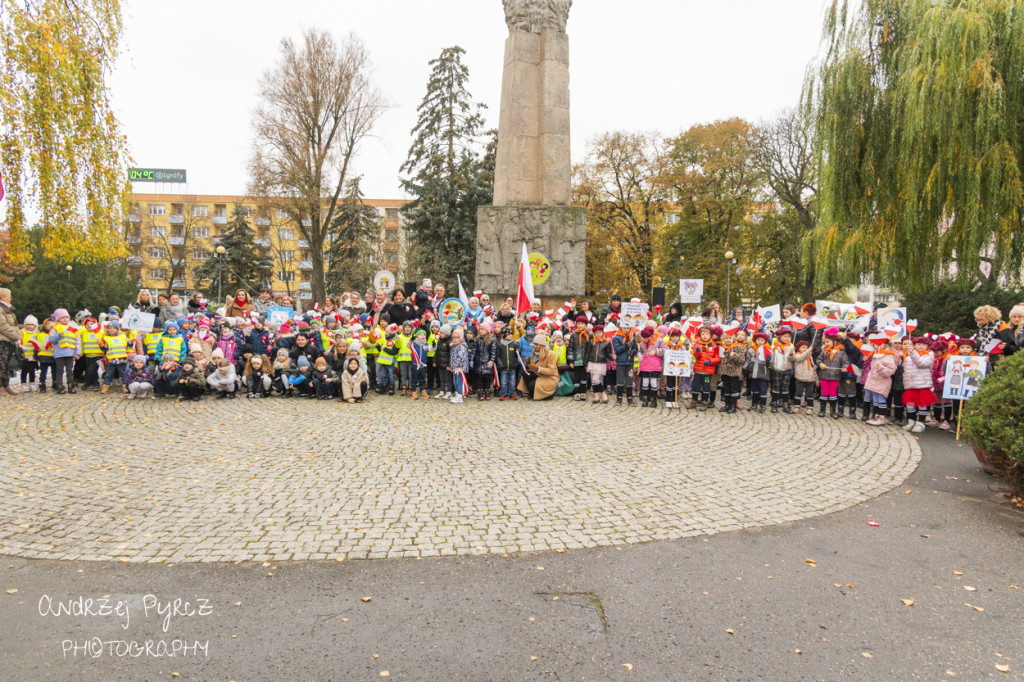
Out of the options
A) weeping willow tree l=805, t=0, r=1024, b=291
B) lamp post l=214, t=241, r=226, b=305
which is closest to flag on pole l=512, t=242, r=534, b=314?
weeping willow tree l=805, t=0, r=1024, b=291

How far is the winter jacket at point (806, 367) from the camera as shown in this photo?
409 inches

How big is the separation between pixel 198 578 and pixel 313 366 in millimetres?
7999

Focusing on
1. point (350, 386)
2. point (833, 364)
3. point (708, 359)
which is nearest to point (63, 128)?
point (350, 386)

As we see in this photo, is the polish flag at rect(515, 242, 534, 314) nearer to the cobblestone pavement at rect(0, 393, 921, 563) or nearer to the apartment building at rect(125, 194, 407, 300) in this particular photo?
the cobblestone pavement at rect(0, 393, 921, 563)

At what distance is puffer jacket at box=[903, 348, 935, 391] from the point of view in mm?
9258

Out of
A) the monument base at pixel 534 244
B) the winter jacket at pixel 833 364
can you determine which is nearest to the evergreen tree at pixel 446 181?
the monument base at pixel 534 244

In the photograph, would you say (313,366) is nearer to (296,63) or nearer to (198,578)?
(198,578)

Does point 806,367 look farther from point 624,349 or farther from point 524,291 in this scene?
point 524,291

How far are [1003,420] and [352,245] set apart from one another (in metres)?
40.2

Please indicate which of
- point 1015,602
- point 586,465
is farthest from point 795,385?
point 1015,602

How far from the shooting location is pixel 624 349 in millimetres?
11297

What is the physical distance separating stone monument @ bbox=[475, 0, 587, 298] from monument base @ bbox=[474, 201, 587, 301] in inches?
1.0

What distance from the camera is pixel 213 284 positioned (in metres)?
45.5

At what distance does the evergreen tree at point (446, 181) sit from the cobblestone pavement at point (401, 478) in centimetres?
2298
